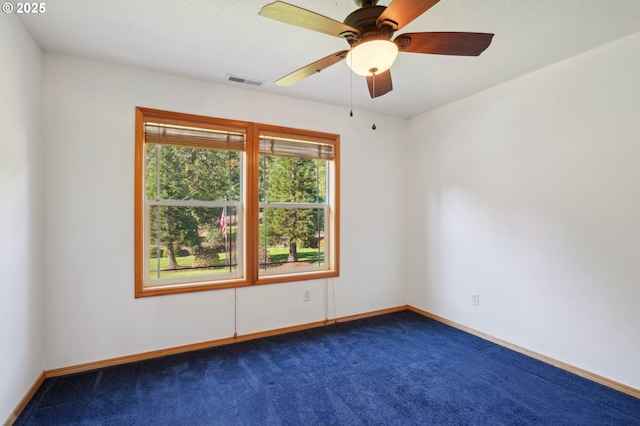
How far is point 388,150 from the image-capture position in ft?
13.2

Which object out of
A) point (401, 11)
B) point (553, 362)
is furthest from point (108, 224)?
point (553, 362)

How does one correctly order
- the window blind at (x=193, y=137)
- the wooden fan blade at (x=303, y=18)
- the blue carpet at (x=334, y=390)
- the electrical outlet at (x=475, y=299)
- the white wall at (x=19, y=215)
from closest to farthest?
1. the wooden fan blade at (x=303, y=18)
2. the white wall at (x=19, y=215)
3. the blue carpet at (x=334, y=390)
4. the window blind at (x=193, y=137)
5. the electrical outlet at (x=475, y=299)

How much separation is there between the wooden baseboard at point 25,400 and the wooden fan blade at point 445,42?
306 cm

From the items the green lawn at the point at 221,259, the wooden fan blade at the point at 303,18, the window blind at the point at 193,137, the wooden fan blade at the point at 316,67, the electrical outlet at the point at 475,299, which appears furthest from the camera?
the electrical outlet at the point at 475,299

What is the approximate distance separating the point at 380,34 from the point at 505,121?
2.07 meters

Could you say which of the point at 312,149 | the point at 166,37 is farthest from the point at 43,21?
the point at 312,149

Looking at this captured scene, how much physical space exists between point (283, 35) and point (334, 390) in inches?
99.5

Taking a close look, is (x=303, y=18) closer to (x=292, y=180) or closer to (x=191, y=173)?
(x=191, y=173)

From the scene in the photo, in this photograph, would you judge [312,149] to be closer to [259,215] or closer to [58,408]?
[259,215]

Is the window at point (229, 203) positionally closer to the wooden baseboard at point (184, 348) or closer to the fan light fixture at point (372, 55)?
the wooden baseboard at point (184, 348)

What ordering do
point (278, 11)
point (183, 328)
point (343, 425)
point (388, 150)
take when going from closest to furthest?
point (278, 11), point (343, 425), point (183, 328), point (388, 150)

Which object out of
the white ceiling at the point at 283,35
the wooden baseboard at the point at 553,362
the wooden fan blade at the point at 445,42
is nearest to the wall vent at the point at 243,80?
the white ceiling at the point at 283,35

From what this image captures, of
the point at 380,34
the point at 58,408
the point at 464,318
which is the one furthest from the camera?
the point at 464,318

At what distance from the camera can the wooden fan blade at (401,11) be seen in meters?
1.32
